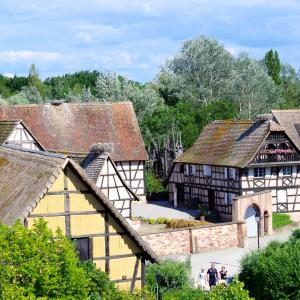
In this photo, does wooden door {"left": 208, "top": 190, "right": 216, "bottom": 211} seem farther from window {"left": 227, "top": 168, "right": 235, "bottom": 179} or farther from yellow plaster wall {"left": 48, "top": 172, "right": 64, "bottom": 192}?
yellow plaster wall {"left": 48, "top": 172, "right": 64, "bottom": 192}

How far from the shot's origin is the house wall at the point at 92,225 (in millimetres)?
22359

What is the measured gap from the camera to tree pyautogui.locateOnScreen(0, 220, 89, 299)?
57.1ft

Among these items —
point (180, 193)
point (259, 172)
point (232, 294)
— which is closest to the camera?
point (232, 294)

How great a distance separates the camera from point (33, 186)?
72.7ft

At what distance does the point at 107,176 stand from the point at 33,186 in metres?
18.9

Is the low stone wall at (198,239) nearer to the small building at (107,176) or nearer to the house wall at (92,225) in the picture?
the small building at (107,176)

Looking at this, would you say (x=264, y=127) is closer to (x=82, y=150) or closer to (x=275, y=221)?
(x=275, y=221)

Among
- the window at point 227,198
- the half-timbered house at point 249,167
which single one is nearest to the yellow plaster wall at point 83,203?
the half-timbered house at point 249,167

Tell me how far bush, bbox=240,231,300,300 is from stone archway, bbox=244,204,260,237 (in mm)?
15952

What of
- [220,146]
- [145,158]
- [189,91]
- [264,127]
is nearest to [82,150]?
[145,158]

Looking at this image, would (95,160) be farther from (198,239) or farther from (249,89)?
(249,89)

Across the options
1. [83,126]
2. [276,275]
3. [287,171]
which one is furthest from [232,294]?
[83,126]

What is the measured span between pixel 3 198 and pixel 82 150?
101 ft

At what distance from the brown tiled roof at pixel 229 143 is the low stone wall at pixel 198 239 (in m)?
8.16
